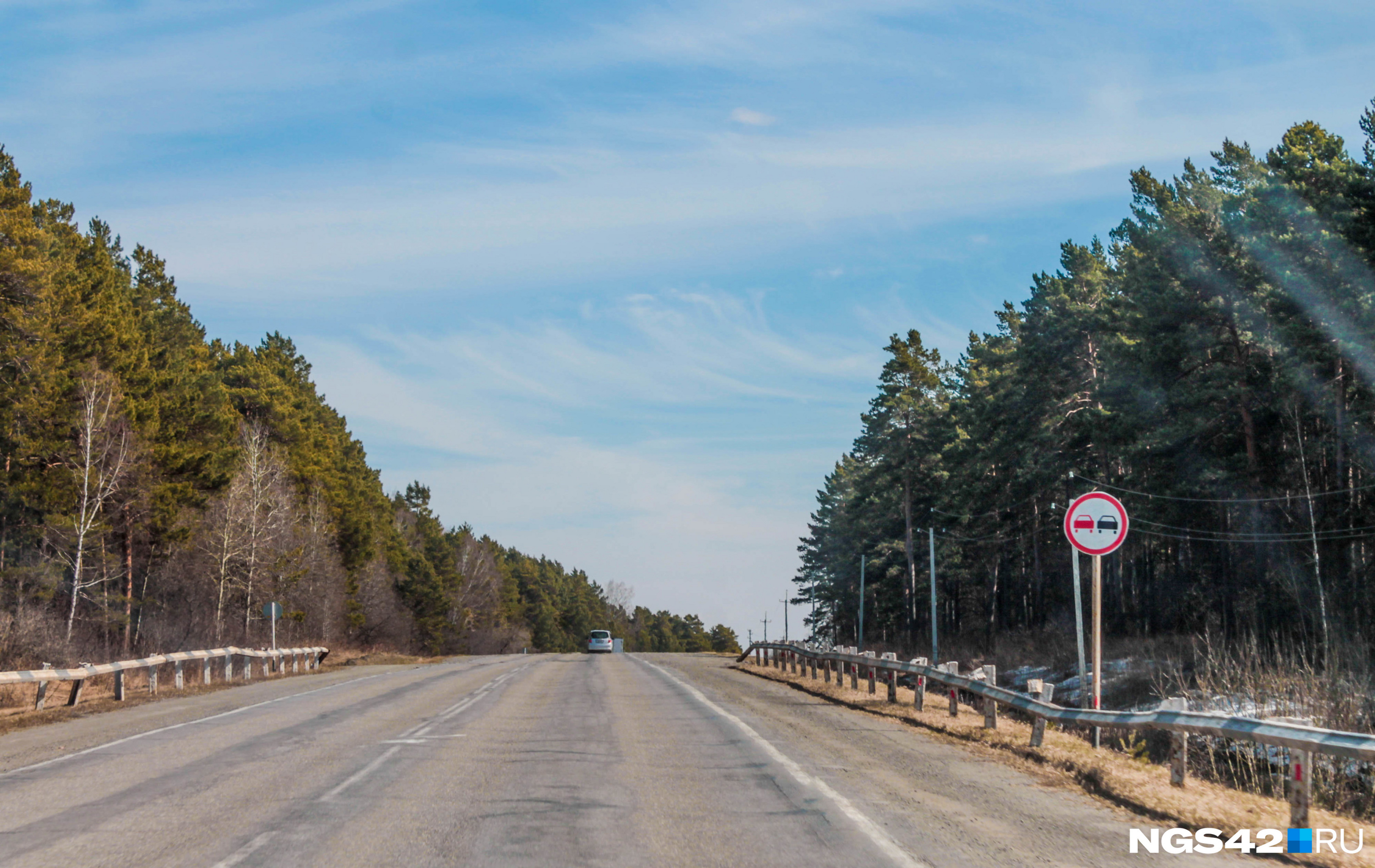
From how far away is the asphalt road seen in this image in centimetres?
723

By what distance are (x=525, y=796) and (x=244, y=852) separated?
9.25ft

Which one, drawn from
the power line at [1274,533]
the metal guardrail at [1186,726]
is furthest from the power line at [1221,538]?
the metal guardrail at [1186,726]

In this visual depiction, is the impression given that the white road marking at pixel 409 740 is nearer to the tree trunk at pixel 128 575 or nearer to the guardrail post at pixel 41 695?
the guardrail post at pixel 41 695

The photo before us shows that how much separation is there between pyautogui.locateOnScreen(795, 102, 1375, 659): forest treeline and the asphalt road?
10.3m

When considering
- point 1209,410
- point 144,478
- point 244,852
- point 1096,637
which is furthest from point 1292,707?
point 144,478

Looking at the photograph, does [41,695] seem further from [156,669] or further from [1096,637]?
[1096,637]

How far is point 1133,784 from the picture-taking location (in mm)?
10078

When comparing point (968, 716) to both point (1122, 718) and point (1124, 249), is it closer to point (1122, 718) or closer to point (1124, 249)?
point (1122, 718)

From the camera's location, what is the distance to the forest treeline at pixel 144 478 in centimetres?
3300

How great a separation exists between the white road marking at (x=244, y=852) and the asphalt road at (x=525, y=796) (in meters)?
0.02

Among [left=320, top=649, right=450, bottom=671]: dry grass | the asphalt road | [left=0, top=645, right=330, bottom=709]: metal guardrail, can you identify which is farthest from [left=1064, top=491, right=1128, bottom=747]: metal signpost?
[left=320, top=649, right=450, bottom=671]: dry grass

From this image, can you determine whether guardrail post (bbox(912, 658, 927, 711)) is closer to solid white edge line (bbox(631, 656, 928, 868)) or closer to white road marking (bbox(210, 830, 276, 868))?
solid white edge line (bbox(631, 656, 928, 868))

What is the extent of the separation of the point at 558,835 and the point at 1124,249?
42.6 m

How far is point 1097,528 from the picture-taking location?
1235 cm
